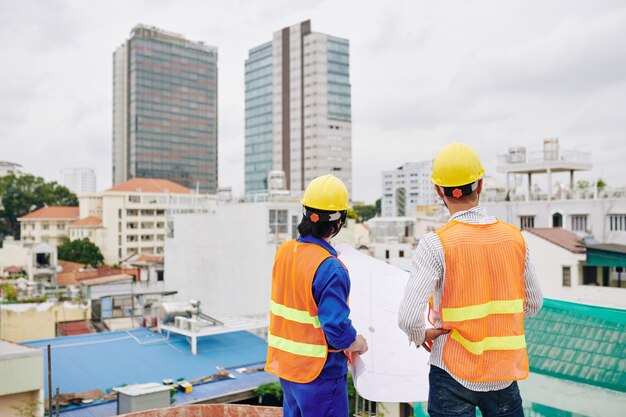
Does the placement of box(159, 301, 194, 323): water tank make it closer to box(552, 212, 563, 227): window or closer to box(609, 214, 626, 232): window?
box(552, 212, 563, 227): window

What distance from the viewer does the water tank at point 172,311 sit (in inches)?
625

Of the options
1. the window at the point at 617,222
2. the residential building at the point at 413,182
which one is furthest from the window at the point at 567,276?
the residential building at the point at 413,182

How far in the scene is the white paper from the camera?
2.96 m

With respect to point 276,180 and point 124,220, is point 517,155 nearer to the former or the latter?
point 276,180

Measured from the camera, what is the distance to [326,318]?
2.53 metres

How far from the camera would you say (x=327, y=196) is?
2.78 m

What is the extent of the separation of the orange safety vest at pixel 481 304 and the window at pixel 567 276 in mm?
15247

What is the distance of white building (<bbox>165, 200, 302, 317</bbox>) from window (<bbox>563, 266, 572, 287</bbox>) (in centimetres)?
946

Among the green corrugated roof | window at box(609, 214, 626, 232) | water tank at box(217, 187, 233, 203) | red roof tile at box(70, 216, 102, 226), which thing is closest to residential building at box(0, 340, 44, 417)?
the green corrugated roof

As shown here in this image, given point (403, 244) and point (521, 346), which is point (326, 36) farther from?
point (521, 346)

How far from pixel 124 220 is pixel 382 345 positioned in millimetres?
56500

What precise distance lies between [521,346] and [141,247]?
190ft

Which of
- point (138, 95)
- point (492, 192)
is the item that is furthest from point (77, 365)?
point (138, 95)

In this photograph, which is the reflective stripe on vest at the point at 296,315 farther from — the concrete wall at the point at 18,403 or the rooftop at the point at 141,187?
the rooftop at the point at 141,187
